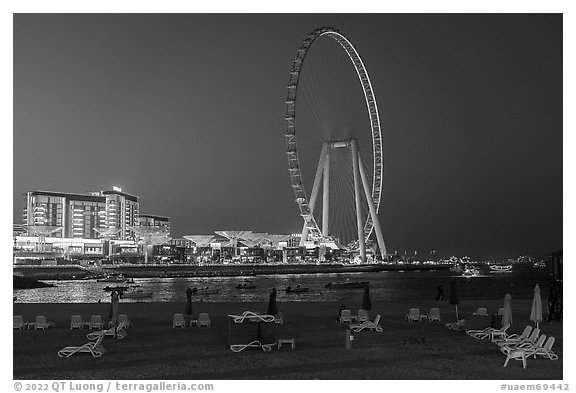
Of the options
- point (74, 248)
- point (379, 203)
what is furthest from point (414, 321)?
point (74, 248)

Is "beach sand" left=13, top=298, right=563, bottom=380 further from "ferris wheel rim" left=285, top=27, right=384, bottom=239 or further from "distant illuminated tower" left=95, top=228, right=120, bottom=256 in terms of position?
"distant illuminated tower" left=95, top=228, right=120, bottom=256

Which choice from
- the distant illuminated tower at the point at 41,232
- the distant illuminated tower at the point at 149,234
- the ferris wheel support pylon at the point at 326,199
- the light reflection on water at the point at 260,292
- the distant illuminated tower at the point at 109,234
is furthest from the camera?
the distant illuminated tower at the point at 109,234

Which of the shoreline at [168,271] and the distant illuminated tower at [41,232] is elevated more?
the distant illuminated tower at [41,232]

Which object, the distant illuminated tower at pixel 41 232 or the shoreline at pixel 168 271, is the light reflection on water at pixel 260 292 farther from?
the distant illuminated tower at pixel 41 232

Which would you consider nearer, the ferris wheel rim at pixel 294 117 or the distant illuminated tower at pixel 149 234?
the ferris wheel rim at pixel 294 117

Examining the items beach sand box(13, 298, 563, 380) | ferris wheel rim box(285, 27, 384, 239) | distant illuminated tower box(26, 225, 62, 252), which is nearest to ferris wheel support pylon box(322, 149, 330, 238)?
ferris wheel rim box(285, 27, 384, 239)

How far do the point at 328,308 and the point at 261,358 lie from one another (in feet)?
40.9

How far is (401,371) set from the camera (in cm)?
1274

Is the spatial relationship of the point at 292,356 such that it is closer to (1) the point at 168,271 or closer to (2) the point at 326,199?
(2) the point at 326,199

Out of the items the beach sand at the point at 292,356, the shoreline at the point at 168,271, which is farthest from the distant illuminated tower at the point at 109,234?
the beach sand at the point at 292,356

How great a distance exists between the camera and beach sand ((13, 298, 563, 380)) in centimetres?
1252

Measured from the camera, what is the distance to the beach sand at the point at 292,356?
1252cm

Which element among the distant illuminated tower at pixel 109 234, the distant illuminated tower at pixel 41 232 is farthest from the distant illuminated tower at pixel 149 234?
the distant illuminated tower at pixel 41 232

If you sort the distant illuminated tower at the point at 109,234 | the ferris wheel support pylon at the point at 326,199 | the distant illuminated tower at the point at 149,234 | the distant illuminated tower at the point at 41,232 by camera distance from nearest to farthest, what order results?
the ferris wheel support pylon at the point at 326,199
the distant illuminated tower at the point at 149,234
the distant illuminated tower at the point at 41,232
the distant illuminated tower at the point at 109,234
